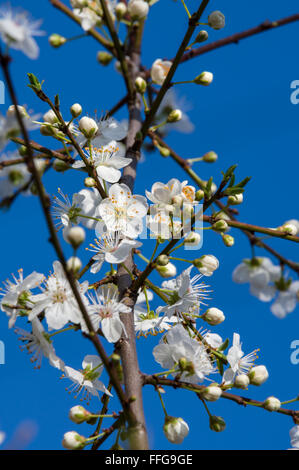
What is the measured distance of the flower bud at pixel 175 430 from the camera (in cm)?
170

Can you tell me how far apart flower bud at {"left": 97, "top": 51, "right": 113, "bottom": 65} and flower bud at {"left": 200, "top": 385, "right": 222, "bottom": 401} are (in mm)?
1896

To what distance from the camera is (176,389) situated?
5.62ft

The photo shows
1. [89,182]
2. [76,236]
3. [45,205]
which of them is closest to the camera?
[45,205]

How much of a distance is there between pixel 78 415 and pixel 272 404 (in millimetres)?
635

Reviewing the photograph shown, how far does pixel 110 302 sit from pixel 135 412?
0.42 m

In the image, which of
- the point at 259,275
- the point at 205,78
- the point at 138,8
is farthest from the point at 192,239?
the point at 138,8

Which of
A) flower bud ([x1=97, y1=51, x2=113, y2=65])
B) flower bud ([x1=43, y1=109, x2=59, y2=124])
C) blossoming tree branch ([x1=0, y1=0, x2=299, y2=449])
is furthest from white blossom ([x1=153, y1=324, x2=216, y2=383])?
flower bud ([x1=97, y1=51, x2=113, y2=65])

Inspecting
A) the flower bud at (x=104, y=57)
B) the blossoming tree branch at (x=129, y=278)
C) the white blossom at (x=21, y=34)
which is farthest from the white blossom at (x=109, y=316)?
the flower bud at (x=104, y=57)

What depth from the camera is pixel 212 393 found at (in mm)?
1668

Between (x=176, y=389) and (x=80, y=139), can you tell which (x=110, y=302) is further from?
(x=80, y=139)

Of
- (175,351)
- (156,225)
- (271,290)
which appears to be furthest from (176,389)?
(156,225)

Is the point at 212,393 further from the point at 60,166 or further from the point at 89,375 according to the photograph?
the point at 60,166
